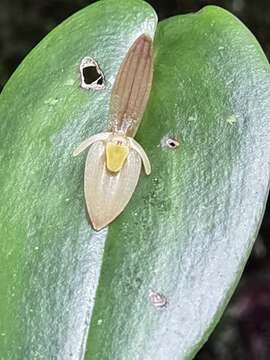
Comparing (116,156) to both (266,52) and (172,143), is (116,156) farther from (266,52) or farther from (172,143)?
(266,52)

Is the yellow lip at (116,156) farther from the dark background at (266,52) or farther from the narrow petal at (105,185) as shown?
the dark background at (266,52)

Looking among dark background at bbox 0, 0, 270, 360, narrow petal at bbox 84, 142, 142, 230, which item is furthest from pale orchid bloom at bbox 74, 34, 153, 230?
dark background at bbox 0, 0, 270, 360

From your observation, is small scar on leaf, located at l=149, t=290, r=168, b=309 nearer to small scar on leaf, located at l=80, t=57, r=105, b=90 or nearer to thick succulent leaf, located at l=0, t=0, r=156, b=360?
thick succulent leaf, located at l=0, t=0, r=156, b=360

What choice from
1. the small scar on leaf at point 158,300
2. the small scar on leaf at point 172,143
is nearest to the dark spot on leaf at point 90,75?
the small scar on leaf at point 172,143

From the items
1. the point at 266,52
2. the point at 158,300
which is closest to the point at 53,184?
the point at 158,300

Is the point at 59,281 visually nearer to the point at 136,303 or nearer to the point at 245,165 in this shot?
the point at 136,303

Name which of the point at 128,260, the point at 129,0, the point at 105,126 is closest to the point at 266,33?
the point at 129,0
